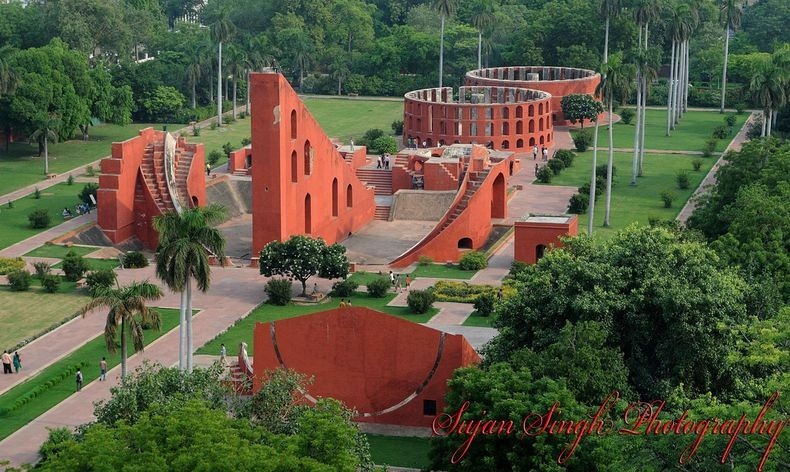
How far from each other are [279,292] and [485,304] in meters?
8.82

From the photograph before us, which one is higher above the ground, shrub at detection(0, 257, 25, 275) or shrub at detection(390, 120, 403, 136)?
shrub at detection(390, 120, 403, 136)

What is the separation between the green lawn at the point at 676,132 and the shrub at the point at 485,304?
152 feet

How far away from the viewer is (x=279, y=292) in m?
67.6

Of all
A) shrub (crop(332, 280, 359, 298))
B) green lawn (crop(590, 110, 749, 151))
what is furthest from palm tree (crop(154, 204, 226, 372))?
green lawn (crop(590, 110, 749, 151))

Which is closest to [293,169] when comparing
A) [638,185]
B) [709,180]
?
[638,185]

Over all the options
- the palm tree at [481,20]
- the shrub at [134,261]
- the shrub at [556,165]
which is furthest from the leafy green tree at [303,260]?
the palm tree at [481,20]

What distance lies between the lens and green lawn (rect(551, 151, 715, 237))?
85938 mm

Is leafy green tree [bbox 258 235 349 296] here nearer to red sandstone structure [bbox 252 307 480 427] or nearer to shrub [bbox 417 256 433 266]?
shrub [bbox 417 256 433 266]

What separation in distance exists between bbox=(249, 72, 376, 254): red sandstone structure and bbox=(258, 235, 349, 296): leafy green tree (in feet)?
13.8

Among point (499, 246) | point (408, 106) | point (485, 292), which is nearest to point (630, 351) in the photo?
point (485, 292)

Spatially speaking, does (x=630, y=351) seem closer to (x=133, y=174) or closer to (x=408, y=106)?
(x=133, y=174)

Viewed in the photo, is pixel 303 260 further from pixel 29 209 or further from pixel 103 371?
pixel 29 209

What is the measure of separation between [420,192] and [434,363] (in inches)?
1382

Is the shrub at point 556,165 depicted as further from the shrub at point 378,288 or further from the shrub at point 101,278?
the shrub at point 101,278
